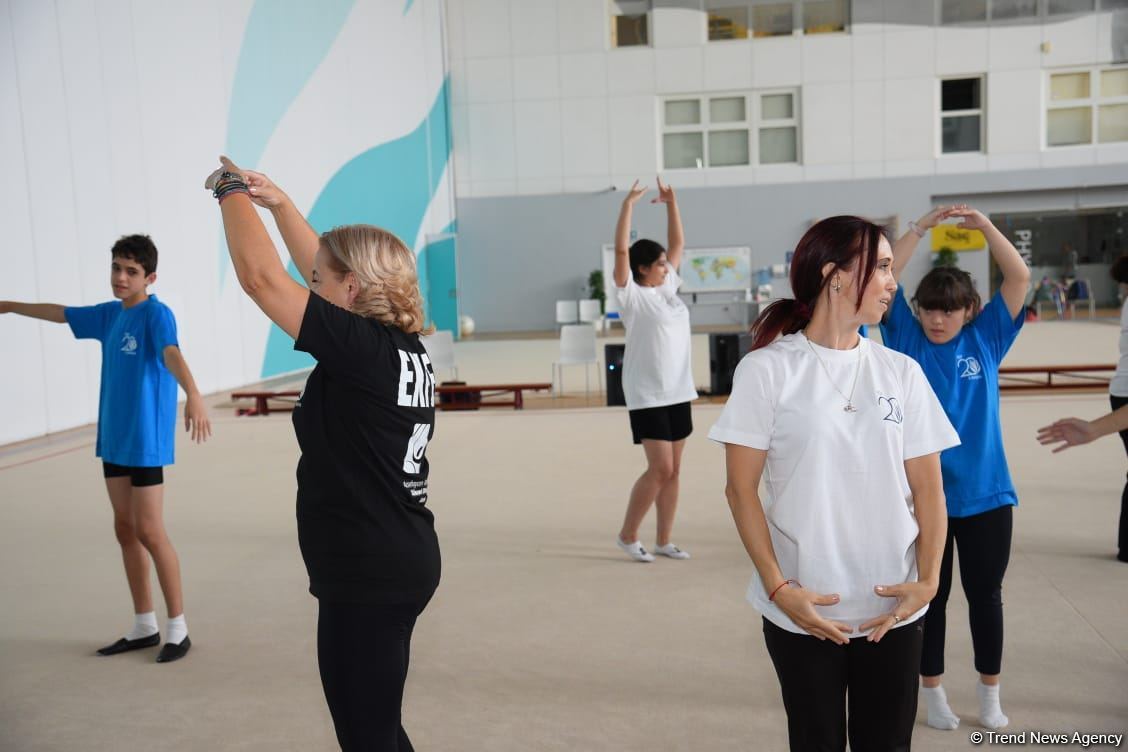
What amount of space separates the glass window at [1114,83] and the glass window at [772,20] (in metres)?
7.13

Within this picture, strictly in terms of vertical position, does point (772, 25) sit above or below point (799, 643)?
above

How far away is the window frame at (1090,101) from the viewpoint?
69.8 ft

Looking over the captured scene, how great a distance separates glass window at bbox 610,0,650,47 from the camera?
73.2 ft

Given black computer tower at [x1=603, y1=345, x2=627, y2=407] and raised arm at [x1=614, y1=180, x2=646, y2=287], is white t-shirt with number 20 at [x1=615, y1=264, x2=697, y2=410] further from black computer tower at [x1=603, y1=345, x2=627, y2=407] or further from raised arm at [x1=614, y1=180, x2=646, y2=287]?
black computer tower at [x1=603, y1=345, x2=627, y2=407]

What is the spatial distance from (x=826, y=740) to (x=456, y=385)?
9.29 m

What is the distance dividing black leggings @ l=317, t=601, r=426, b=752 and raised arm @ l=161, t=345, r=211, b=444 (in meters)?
1.87

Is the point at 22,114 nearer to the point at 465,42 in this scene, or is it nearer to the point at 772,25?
the point at 465,42

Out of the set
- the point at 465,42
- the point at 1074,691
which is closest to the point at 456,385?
the point at 1074,691

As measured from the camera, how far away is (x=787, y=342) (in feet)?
6.28

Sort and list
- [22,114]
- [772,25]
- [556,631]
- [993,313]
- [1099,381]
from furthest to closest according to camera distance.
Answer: [772,25] → [1099,381] → [22,114] → [556,631] → [993,313]

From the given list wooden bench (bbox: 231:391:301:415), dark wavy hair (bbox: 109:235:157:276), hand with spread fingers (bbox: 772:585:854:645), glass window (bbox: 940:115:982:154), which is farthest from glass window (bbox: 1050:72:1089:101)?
hand with spread fingers (bbox: 772:585:854:645)

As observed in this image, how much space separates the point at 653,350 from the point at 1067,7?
21395mm

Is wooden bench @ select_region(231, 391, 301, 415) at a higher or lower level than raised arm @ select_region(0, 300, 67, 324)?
lower

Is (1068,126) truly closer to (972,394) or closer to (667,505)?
(667,505)
